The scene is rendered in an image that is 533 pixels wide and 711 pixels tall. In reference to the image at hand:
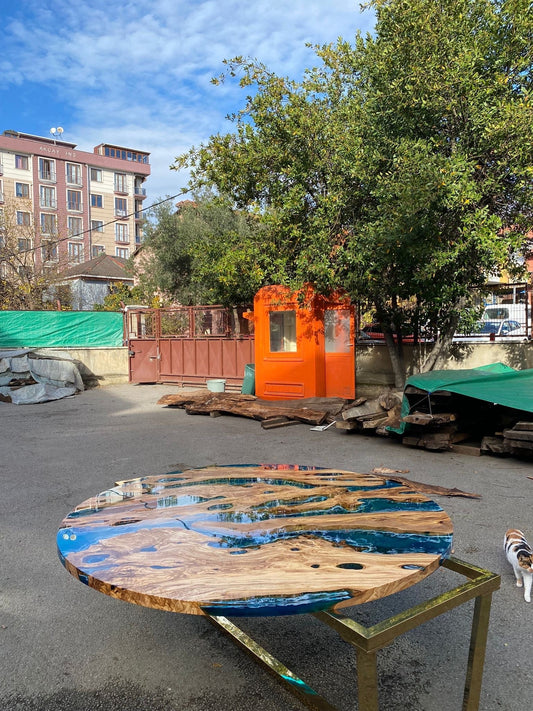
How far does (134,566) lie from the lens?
1.77 meters

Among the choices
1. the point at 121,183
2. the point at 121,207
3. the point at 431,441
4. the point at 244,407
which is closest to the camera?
the point at 431,441

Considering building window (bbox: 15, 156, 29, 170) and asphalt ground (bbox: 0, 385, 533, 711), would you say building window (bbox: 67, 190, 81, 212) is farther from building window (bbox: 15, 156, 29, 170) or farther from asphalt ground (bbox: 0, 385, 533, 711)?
asphalt ground (bbox: 0, 385, 533, 711)

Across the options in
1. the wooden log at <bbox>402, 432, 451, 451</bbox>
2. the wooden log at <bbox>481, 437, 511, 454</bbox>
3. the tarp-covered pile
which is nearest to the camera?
the wooden log at <bbox>481, 437, 511, 454</bbox>

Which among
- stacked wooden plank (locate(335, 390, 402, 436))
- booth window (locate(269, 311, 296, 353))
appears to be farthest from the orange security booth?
stacked wooden plank (locate(335, 390, 402, 436))

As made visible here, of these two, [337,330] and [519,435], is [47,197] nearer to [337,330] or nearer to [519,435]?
[337,330]

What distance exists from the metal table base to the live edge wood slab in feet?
0.33

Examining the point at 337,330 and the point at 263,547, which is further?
the point at 337,330

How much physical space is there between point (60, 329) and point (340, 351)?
10533 mm

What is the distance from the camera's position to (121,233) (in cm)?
5678

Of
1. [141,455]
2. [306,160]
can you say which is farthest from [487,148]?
[141,455]

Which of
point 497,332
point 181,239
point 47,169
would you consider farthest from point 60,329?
point 47,169

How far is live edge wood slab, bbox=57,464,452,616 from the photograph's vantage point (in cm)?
157

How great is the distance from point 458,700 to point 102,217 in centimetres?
5909

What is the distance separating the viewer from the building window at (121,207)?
5767cm
